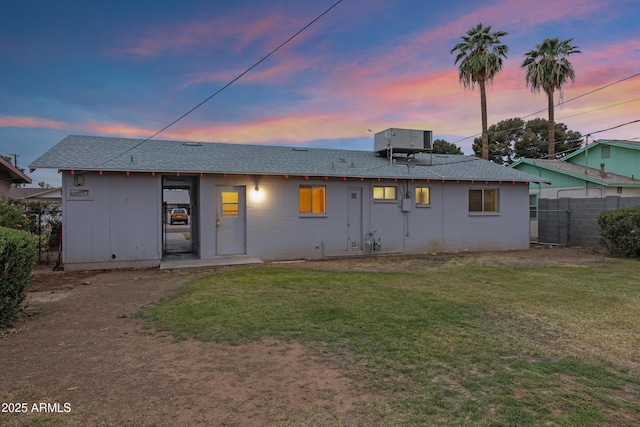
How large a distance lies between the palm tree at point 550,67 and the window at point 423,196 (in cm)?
1803

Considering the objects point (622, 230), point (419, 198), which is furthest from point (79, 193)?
point (622, 230)

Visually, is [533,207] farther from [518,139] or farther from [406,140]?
[518,139]

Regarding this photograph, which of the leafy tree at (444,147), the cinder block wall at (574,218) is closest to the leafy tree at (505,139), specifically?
the leafy tree at (444,147)

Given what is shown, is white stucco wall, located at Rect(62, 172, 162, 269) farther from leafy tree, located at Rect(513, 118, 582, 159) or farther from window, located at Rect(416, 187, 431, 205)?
leafy tree, located at Rect(513, 118, 582, 159)

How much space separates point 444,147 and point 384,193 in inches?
1127

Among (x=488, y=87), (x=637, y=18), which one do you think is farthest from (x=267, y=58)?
(x=488, y=87)

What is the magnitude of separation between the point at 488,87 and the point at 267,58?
21.7 metres

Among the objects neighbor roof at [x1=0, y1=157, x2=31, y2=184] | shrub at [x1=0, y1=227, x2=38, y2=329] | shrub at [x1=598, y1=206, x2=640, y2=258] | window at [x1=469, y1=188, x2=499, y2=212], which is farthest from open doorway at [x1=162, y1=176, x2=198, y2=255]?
shrub at [x1=598, y1=206, x2=640, y2=258]

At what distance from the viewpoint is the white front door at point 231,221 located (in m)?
11.5

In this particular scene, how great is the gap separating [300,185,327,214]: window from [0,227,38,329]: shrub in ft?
26.1

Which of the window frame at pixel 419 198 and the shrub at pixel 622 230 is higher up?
the window frame at pixel 419 198

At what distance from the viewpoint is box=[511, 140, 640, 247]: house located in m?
14.9

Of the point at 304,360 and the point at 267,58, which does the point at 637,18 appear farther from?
the point at 304,360

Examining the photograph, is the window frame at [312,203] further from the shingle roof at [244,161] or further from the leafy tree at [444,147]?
the leafy tree at [444,147]
